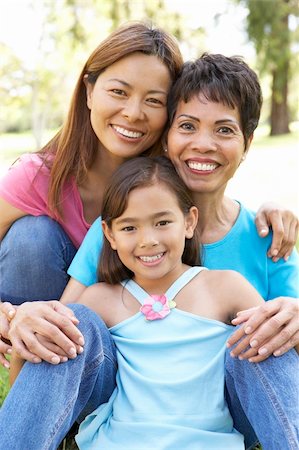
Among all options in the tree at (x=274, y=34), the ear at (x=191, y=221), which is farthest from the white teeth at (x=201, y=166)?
the tree at (x=274, y=34)

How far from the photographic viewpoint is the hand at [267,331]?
200 centimetres

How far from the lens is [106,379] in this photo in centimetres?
227

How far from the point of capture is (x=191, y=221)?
249 centimetres

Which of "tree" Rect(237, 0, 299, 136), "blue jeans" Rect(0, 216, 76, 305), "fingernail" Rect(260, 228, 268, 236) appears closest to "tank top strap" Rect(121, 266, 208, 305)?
"fingernail" Rect(260, 228, 268, 236)

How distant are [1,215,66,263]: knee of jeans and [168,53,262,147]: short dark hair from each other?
69cm

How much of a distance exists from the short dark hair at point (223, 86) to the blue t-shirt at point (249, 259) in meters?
0.41

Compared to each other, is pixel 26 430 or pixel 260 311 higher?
pixel 260 311

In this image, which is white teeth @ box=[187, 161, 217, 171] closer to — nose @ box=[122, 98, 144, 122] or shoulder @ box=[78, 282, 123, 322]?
nose @ box=[122, 98, 144, 122]

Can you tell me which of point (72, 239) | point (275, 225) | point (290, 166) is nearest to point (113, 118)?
point (72, 239)

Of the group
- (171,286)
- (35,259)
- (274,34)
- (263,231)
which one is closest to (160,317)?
(171,286)

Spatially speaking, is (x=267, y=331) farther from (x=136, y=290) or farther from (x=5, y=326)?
(x=5, y=326)

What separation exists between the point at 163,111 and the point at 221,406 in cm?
119

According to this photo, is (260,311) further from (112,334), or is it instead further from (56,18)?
(56,18)

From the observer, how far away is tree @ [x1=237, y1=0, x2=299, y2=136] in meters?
16.8
